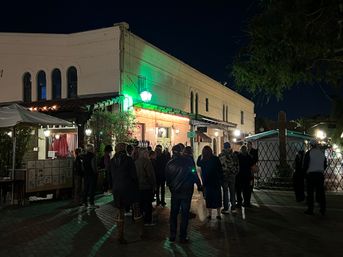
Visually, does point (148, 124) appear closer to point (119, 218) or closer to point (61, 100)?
point (61, 100)

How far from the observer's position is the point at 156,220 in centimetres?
1031

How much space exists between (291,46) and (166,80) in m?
13.2

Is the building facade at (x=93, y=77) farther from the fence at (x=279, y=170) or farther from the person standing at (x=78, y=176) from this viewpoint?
the fence at (x=279, y=170)

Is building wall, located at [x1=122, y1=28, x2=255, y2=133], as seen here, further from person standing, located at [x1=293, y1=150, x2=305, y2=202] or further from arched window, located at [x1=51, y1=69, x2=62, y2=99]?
person standing, located at [x1=293, y1=150, x2=305, y2=202]

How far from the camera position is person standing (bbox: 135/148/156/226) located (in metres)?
9.45

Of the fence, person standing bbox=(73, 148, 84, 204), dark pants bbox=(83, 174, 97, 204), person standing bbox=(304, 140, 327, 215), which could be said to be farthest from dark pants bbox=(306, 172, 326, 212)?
person standing bbox=(73, 148, 84, 204)

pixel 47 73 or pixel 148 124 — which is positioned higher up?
pixel 47 73

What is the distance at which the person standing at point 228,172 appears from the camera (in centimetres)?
1133

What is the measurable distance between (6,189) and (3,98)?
1053 cm

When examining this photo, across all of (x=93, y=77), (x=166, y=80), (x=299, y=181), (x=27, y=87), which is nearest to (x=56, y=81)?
(x=27, y=87)

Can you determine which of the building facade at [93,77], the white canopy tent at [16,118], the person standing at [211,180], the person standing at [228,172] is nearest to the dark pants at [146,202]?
the person standing at [211,180]

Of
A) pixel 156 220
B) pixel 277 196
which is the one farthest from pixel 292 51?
pixel 156 220

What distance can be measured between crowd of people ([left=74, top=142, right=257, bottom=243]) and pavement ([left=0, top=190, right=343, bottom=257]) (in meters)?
0.39

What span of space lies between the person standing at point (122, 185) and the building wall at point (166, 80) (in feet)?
40.1
